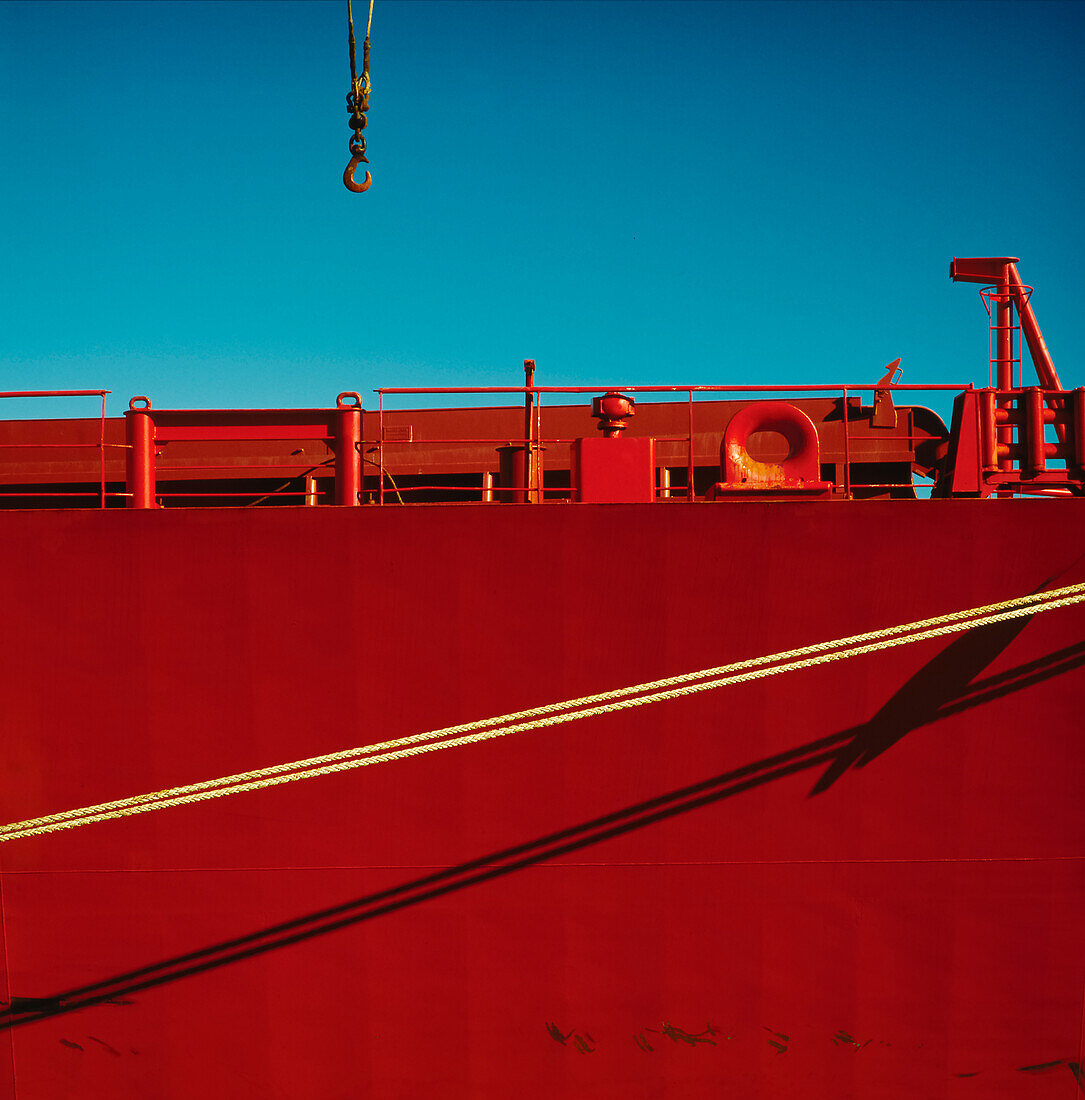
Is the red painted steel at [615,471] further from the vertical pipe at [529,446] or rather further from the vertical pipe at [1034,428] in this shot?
the vertical pipe at [1034,428]

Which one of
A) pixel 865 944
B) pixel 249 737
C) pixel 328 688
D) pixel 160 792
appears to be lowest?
pixel 865 944

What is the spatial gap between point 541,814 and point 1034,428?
178 inches

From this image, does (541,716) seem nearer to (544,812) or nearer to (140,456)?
(544,812)

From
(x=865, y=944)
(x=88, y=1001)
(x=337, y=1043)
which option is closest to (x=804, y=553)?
(x=865, y=944)

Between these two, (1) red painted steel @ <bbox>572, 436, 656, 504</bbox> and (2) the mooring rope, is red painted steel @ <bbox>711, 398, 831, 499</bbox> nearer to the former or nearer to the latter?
(1) red painted steel @ <bbox>572, 436, 656, 504</bbox>

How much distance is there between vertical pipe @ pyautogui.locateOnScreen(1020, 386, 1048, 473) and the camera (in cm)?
546

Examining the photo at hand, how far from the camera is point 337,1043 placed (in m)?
4.55

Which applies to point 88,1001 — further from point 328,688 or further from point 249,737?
point 328,688

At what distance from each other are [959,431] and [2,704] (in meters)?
6.55

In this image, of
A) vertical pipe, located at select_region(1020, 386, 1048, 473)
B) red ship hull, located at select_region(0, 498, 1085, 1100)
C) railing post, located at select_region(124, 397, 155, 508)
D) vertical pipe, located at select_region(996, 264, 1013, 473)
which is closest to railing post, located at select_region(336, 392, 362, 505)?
A: red ship hull, located at select_region(0, 498, 1085, 1100)

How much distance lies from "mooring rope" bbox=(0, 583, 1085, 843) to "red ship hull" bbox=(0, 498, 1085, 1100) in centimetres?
8

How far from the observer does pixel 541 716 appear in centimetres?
458

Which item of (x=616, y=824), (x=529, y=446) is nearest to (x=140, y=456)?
(x=529, y=446)

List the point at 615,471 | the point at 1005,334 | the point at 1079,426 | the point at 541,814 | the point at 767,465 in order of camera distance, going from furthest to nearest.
Result: the point at 1005,334
the point at 1079,426
the point at 767,465
the point at 615,471
the point at 541,814
